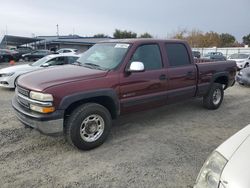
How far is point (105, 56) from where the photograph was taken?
4926 millimetres

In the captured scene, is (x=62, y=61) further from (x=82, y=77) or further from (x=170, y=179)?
(x=170, y=179)

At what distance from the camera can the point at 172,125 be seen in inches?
218

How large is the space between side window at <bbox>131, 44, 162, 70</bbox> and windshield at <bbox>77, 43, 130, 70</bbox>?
0.27 metres

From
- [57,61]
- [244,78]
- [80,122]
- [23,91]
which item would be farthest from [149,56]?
[244,78]

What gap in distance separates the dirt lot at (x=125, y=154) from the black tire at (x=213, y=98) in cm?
61

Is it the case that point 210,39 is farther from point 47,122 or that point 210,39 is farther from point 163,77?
point 47,122

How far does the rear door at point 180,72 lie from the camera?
5410 mm

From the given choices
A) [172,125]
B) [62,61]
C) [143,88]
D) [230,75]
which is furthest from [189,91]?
[62,61]

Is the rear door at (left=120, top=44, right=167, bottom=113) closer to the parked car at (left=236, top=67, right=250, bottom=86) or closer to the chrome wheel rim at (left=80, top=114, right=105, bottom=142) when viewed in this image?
the chrome wheel rim at (left=80, top=114, right=105, bottom=142)

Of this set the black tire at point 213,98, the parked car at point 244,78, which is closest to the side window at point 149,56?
the black tire at point 213,98

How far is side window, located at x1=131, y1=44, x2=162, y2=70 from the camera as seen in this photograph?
4891 mm

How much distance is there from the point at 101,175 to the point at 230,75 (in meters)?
5.28

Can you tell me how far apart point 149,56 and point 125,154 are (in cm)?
206

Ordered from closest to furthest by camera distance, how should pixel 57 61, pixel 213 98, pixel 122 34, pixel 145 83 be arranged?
pixel 145 83, pixel 213 98, pixel 57 61, pixel 122 34
